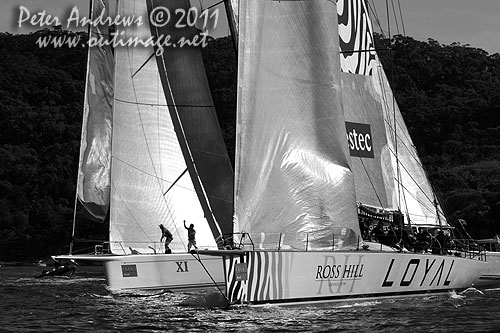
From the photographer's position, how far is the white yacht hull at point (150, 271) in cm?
2403

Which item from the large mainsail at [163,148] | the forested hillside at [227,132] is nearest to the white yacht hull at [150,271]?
the large mainsail at [163,148]

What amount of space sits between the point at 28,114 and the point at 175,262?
7485cm

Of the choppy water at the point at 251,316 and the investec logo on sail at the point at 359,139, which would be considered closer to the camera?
the choppy water at the point at 251,316

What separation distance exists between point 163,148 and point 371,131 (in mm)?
5634

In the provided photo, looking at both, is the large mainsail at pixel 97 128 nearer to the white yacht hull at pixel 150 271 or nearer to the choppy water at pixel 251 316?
the white yacht hull at pixel 150 271

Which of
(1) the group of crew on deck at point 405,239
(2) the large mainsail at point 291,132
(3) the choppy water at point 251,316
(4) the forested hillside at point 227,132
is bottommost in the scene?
(3) the choppy water at point 251,316

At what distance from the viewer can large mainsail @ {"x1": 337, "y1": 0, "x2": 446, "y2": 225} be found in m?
24.8

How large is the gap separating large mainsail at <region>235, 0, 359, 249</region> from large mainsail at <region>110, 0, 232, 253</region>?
7498 millimetres

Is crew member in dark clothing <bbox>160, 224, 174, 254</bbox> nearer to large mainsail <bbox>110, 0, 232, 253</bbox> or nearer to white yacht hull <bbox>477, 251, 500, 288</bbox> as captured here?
large mainsail <bbox>110, 0, 232, 253</bbox>

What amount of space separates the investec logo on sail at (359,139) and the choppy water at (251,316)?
4293 mm

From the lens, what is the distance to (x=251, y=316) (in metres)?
16.8

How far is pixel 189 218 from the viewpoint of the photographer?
26.8m

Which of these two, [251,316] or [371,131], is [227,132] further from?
[251,316]

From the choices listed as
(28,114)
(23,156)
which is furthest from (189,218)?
(28,114)
